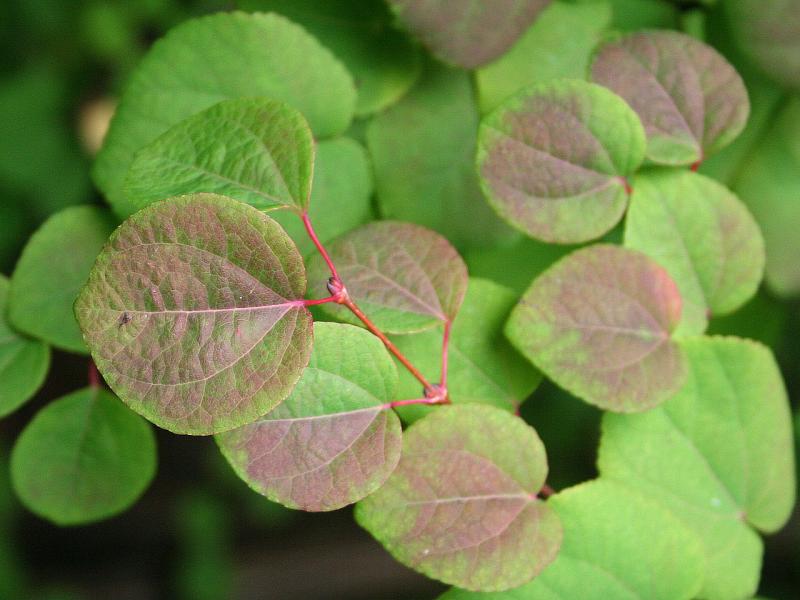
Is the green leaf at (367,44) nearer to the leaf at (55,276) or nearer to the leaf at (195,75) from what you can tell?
the leaf at (195,75)

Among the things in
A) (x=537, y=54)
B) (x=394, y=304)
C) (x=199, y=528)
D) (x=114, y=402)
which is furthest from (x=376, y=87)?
(x=199, y=528)

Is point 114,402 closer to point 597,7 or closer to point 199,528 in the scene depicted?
point 597,7

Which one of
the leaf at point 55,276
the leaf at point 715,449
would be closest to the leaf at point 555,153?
the leaf at point 715,449

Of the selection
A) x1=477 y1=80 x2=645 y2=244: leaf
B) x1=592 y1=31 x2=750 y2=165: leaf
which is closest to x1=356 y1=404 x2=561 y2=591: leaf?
x1=477 y1=80 x2=645 y2=244: leaf

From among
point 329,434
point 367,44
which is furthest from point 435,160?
point 329,434

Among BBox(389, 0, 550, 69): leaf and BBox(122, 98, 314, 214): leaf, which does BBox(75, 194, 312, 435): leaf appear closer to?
BBox(122, 98, 314, 214): leaf
